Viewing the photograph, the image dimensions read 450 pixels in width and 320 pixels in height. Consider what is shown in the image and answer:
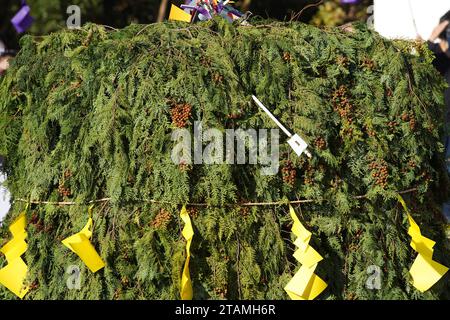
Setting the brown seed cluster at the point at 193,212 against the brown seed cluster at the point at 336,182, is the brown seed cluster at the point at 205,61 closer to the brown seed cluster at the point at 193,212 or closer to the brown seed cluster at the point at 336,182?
the brown seed cluster at the point at 193,212

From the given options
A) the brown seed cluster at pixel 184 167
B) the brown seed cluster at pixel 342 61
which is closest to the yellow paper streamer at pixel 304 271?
the brown seed cluster at pixel 184 167

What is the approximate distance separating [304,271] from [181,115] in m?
0.89

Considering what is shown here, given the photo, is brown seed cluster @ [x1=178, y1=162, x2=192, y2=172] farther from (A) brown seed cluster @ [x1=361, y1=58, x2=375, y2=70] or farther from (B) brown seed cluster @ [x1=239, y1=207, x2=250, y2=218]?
(A) brown seed cluster @ [x1=361, y1=58, x2=375, y2=70]

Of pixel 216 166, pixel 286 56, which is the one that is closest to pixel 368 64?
pixel 286 56

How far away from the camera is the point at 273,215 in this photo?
341 centimetres

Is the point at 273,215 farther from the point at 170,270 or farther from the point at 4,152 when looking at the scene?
the point at 4,152

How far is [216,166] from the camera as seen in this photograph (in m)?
3.28

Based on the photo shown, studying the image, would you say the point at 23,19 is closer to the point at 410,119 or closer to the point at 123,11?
the point at 123,11
